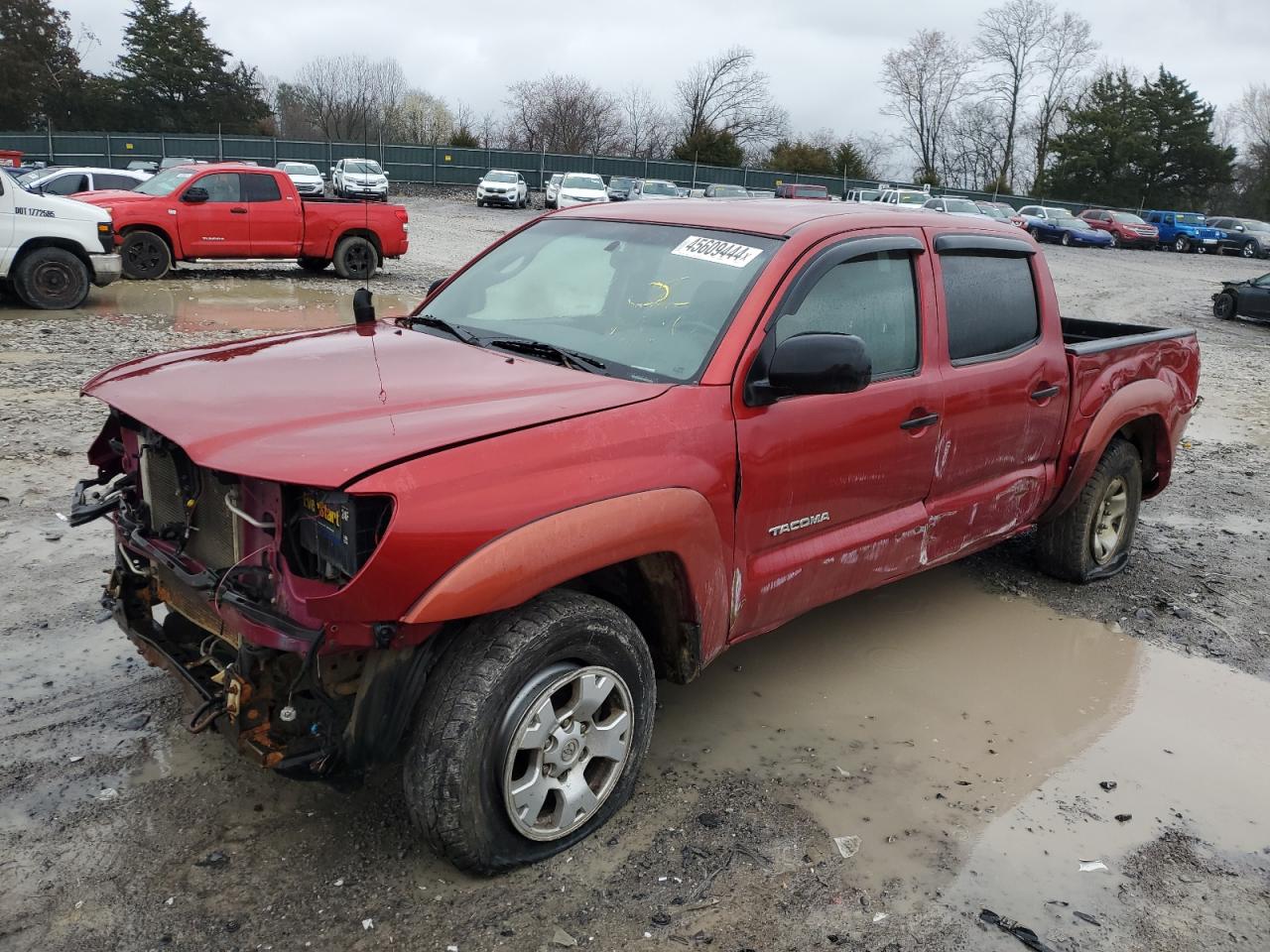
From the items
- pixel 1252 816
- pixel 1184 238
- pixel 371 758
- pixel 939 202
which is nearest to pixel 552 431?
pixel 371 758

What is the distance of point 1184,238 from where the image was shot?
40.5 meters

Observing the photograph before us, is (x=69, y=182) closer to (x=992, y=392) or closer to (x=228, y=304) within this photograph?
(x=228, y=304)

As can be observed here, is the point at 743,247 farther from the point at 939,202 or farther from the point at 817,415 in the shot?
the point at 939,202

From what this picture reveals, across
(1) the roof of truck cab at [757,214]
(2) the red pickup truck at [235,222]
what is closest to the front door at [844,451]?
(1) the roof of truck cab at [757,214]

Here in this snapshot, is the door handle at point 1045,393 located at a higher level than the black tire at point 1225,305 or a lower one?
higher

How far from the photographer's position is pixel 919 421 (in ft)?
12.8

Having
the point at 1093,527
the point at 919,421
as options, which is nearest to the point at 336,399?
the point at 919,421

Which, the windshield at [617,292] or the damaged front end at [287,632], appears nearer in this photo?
the damaged front end at [287,632]

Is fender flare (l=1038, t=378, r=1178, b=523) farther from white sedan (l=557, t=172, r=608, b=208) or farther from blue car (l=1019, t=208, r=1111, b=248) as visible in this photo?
blue car (l=1019, t=208, r=1111, b=248)

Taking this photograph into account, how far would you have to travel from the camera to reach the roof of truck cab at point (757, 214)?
3.74 meters

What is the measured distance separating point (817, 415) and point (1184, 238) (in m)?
43.6

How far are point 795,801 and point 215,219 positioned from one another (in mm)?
14239

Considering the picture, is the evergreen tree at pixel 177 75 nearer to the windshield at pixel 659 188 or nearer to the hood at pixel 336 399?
the windshield at pixel 659 188

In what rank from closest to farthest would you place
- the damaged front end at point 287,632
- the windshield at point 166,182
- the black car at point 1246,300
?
the damaged front end at point 287,632 → the windshield at point 166,182 → the black car at point 1246,300
